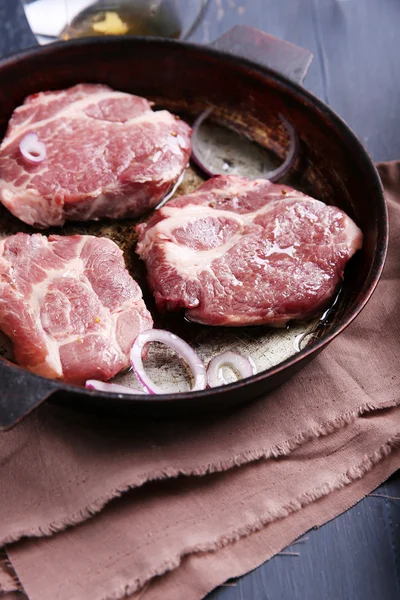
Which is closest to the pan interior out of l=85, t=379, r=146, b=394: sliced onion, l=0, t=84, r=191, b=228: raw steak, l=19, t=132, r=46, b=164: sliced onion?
l=0, t=84, r=191, b=228: raw steak

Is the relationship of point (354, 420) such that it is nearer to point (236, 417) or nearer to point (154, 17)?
point (236, 417)

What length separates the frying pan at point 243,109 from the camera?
2.88 meters

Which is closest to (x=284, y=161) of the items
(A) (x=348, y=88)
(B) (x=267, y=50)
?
(B) (x=267, y=50)

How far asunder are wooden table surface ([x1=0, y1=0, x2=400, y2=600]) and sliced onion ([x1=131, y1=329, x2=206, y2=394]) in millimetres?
732

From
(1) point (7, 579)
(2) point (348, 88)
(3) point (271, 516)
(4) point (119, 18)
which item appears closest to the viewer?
(1) point (7, 579)

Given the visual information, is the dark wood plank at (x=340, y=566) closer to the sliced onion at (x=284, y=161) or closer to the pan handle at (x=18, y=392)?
the pan handle at (x=18, y=392)

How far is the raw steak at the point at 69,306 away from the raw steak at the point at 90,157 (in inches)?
8.6

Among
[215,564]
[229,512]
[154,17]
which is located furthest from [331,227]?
[154,17]

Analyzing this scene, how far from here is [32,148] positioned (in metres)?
3.15

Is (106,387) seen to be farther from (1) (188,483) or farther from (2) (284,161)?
(2) (284,161)

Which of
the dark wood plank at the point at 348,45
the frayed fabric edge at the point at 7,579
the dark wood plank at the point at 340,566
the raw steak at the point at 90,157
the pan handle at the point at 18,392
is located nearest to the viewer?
the pan handle at the point at 18,392

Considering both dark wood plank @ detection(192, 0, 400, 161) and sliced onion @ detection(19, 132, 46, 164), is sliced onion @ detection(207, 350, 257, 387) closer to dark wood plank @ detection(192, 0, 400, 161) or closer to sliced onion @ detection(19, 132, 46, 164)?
sliced onion @ detection(19, 132, 46, 164)

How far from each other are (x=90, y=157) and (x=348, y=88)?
1.81m

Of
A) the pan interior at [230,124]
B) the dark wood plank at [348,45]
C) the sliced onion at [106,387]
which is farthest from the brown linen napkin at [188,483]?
the dark wood plank at [348,45]
